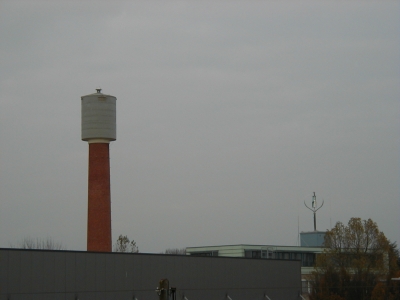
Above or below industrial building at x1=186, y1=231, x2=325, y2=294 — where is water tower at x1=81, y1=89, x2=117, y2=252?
above

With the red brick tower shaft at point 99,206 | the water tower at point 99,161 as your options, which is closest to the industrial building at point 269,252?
the water tower at point 99,161

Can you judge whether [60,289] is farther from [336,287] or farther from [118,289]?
[336,287]

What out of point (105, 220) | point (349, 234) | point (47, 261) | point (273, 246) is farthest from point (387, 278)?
point (47, 261)

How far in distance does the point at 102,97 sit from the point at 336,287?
2497 cm

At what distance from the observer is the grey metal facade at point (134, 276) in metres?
35.3

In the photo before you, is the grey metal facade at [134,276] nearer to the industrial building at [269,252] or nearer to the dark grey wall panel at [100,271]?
the dark grey wall panel at [100,271]

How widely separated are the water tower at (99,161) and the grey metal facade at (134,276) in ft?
36.6

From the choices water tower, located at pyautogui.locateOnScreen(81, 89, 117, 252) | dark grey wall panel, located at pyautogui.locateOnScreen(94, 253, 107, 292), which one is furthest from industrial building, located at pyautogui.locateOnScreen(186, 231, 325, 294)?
dark grey wall panel, located at pyautogui.locateOnScreen(94, 253, 107, 292)

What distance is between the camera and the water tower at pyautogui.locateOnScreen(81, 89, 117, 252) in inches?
2095

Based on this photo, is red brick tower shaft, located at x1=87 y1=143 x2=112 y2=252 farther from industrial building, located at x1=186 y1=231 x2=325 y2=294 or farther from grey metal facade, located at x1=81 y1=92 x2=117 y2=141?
industrial building, located at x1=186 y1=231 x2=325 y2=294

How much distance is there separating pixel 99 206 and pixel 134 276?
1380cm

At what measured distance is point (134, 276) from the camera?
133 ft

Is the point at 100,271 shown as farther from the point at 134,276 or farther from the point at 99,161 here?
the point at 99,161

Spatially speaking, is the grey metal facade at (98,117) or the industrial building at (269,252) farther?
the industrial building at (269,252)
